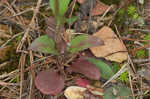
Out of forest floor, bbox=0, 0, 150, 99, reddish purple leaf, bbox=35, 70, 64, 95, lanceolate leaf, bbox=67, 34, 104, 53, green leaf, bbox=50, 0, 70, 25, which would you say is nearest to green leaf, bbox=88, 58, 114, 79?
forest floor, bbox=0, 0, 150, 99

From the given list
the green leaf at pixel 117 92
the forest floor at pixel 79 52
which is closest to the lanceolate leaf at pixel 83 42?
the forest floor at pixel 79 52

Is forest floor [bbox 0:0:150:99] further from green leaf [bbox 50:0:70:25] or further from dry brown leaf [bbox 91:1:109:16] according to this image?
green leaf [bbox 50:0:70:25]

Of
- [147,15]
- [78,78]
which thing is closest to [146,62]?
[147,15]

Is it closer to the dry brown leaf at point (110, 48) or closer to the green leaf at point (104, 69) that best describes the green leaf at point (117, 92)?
the green leaf at point (104, 69)

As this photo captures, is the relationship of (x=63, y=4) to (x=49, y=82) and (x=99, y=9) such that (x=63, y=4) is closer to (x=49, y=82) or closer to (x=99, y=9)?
(x=99, y=9)

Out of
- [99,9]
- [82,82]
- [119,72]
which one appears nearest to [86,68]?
[82,82]

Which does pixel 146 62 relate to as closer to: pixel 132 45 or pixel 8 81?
pixel 132 45
